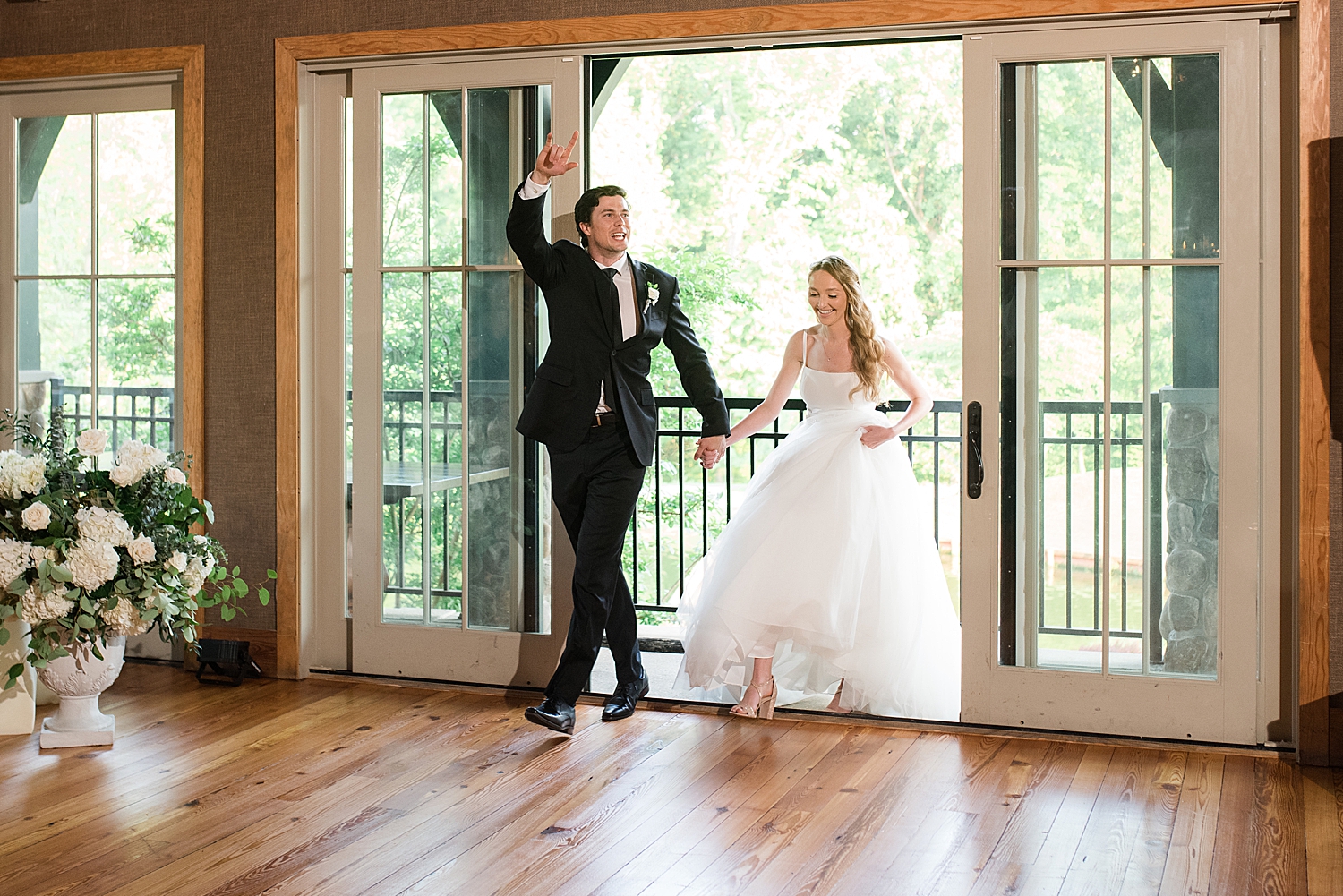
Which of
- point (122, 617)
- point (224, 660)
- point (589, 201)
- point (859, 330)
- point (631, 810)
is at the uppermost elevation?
point (589, 201)

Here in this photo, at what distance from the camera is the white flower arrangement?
308 centimetres

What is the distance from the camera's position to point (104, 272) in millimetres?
4301

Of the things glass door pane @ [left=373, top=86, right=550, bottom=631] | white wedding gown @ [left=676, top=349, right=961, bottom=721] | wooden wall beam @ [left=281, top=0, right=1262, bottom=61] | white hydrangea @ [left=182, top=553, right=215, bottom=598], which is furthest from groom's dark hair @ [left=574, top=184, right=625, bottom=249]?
white hydrangea @ [left=182, top=553, right=215, bottom=598]

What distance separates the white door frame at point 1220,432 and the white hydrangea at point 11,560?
268 cm

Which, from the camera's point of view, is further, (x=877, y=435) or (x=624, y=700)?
(x=877, y=435)

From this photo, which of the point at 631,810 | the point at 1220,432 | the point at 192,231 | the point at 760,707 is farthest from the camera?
the point at 192,231

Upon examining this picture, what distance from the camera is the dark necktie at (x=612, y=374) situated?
11.6 feet

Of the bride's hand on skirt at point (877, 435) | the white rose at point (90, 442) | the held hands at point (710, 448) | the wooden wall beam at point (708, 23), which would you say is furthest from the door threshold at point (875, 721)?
the wooden wall beam at point (708, 23)

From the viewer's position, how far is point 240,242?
410 cm

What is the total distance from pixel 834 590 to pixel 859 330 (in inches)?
36.7

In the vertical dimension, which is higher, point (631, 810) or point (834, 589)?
point (834, 589)

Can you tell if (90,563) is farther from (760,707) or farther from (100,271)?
(760,707)

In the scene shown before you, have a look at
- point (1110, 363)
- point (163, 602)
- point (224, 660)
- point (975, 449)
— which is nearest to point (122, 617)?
point (163, 602)

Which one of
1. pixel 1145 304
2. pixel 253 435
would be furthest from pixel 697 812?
pixel 253 435
